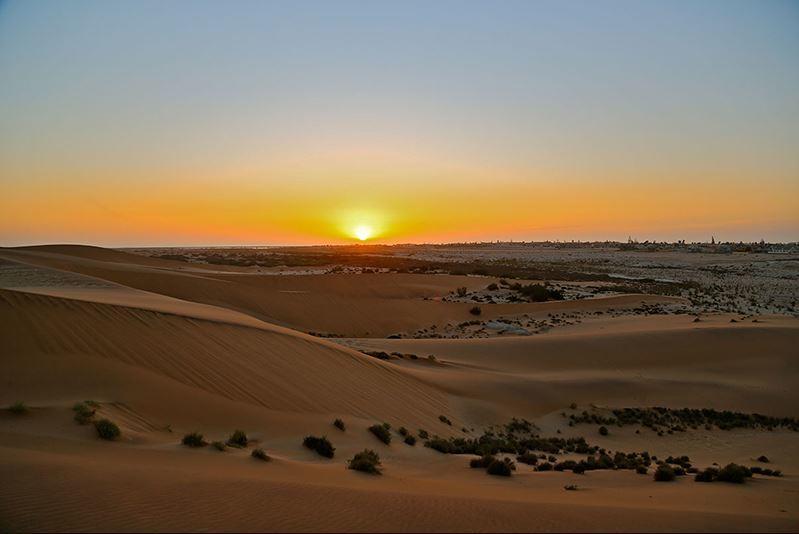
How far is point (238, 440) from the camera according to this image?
31.9 feet

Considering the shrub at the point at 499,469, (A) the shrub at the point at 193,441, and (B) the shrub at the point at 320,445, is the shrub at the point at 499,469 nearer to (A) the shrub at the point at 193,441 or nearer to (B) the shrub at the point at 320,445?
(B) the shrub at the point at 320,445

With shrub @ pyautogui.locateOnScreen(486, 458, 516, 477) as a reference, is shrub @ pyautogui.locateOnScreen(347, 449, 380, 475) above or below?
above

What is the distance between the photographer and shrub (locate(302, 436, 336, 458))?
982cm

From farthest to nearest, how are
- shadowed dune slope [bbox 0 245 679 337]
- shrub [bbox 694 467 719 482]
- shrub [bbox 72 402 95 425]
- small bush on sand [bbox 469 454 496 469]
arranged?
shadowed dune slope [bbox 0 245 679 337] → small bush on sand [bbox 469 454 496 469] → shrub [bbox 694 467 719 482] → shrub [bbox 72 402 95 425]

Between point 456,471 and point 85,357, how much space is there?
8.32m

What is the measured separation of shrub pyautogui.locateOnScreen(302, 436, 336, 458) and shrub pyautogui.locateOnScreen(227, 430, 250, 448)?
1.08 meters

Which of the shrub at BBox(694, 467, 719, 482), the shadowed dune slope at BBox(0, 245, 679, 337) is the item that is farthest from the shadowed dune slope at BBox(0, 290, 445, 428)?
the shadowed dune slope at BBox(0, 245, 679, 337)

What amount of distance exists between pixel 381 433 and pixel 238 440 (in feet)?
10.2

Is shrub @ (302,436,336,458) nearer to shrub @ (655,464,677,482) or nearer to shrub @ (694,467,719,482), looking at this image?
shrub @ (655,464,677,482)

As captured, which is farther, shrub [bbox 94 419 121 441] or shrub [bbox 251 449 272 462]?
shrub [bbox 94 419 121 441]

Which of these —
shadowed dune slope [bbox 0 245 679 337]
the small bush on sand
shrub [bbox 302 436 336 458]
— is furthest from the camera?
shadowed dune slope [bbox 0 245 679 337]

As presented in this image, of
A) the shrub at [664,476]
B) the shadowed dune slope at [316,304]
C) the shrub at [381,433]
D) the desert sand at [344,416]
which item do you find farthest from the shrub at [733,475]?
the shadowed dune slope at [316,304]

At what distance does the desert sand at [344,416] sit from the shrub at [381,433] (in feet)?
1.01

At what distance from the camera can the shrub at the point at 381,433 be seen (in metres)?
11.4
